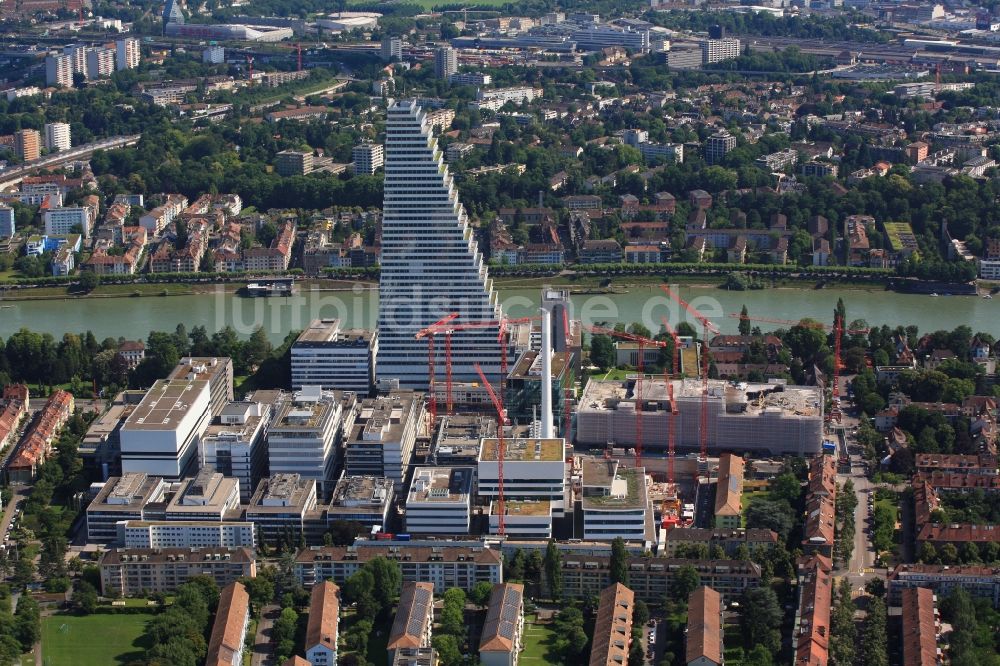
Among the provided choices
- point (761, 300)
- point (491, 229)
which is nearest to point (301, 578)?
point (761, 300)

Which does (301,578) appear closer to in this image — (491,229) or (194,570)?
(194,570)

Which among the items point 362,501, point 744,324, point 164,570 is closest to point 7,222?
point 744,324

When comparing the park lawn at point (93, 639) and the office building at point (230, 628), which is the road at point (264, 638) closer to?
the office building at point (230, 628)

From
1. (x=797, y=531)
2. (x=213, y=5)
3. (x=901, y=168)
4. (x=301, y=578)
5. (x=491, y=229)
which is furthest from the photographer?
(x=213, y=5)

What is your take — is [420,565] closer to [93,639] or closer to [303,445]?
[303,445]

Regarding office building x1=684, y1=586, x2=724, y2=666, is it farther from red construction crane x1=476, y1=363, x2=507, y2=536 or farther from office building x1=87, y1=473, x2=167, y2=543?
office building x1=87, y1=473, x2=167, y2=543
